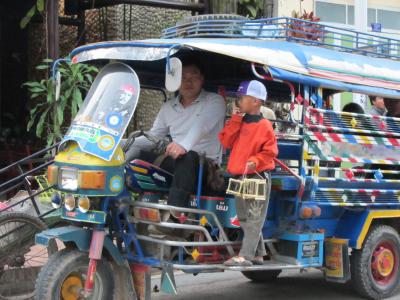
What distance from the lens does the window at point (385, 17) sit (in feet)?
43.8

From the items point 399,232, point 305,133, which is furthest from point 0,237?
point 399,232

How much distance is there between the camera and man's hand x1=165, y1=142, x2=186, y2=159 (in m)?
5.18

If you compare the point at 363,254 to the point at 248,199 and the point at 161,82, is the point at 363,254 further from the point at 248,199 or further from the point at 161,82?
the point at 161,82

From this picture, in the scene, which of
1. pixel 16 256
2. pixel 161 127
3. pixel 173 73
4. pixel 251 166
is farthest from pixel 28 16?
pixel 251 166

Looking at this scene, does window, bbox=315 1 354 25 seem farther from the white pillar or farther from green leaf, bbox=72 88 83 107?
green leaf, bbox=72 88 83 107

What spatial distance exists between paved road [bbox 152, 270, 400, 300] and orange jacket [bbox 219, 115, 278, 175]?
1.75m

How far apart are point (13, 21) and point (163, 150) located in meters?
6.95

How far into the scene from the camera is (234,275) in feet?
24.3

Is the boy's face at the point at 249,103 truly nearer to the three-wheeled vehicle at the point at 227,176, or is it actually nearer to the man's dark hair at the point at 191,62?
the three-wheeled vehicle at the point at 227,176

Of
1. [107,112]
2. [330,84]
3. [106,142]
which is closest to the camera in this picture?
[106,142]

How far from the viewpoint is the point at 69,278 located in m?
4.76

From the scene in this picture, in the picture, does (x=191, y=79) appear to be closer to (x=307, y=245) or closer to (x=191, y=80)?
(x=191, y=80)

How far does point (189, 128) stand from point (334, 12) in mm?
8472

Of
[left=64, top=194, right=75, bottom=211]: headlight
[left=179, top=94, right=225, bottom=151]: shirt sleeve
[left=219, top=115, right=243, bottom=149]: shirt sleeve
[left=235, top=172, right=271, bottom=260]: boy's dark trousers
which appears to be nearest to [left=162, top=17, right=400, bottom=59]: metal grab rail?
[left=179, top=94, right=225, bottom=151]: shirt sleeve
